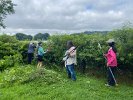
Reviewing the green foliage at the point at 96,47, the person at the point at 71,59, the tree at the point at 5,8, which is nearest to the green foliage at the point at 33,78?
the person at the point at 71,59

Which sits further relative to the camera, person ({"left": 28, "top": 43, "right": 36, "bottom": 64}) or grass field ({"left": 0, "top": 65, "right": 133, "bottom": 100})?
person ({"left": 28, "top": 43, "right": 36, "bottom": 64})

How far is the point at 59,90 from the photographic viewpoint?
44.9 feet

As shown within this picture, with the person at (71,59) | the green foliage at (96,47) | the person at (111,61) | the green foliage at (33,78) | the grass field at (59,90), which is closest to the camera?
the grass field at (59,90)

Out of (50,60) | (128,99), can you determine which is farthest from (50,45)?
(128,99)

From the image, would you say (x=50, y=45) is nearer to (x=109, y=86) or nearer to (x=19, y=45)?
(x=19, y=45)

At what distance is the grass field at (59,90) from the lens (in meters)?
12.9

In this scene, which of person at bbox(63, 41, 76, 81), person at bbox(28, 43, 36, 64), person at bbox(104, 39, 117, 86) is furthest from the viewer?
person at bbox(28, 43, 36, 64)

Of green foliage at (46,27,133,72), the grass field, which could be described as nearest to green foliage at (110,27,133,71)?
green foliage at (46,27,133,72)

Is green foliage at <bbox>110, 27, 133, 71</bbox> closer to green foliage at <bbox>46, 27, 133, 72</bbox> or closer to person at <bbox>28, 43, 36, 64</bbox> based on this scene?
green foliage at <bbox>46, 27, 133, 72</bbox>

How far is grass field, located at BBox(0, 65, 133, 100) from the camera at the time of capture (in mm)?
12938

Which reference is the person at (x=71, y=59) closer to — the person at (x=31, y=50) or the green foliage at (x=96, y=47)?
the green foliage at (x=96, y=47)

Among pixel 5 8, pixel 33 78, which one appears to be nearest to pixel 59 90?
pixel 33 78

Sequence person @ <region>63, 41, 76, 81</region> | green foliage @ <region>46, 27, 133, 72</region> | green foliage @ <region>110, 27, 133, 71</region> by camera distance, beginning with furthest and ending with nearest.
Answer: person @ <region>63, 41, 76, 81</region>, green foliage @ <region>46, 27, 133, 72</region>, green foliage @ <region>110, 27, 133, 71</region>

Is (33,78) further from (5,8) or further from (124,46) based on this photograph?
(5,8)
